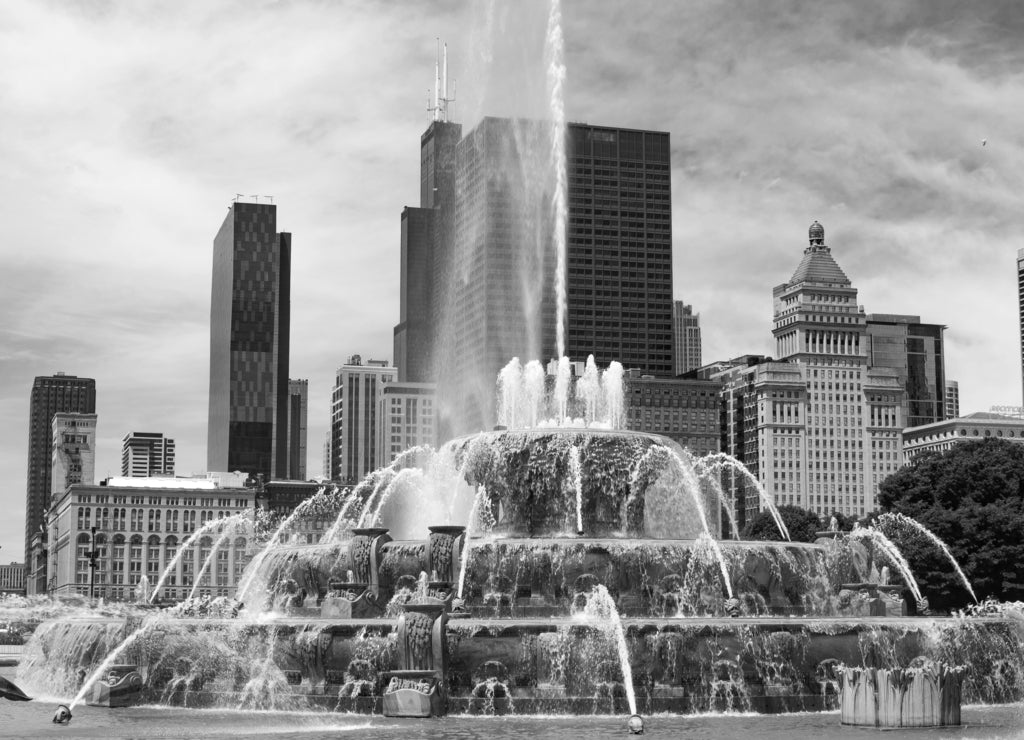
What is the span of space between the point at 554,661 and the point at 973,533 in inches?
1828

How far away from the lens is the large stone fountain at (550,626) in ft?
116

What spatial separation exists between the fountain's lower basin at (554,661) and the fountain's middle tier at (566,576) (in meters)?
4.35

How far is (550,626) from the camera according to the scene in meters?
35.6

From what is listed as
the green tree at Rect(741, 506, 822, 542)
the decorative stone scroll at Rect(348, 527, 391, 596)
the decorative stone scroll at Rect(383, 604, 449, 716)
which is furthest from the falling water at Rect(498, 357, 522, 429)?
the green tree at Rect(741, 506, 822, 542)

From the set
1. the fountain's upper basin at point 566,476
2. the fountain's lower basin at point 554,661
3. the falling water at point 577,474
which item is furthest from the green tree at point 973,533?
the fountain's lower basin at point 554,661

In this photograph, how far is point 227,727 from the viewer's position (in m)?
31.6

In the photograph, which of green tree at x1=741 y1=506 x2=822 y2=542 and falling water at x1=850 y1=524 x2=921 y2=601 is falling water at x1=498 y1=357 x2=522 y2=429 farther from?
green tree at x1=741 y1=506 x2=822 y2=542

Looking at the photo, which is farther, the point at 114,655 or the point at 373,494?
the point at 373,494

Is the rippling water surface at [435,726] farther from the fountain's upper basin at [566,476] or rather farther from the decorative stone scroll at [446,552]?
the fountain's upper basin at [566,476]

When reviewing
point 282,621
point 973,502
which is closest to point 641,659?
point 282,621

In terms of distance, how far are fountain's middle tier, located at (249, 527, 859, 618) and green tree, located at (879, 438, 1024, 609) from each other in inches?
1327

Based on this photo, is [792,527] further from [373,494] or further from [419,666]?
[419,666]

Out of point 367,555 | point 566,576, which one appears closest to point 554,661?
point 566,576

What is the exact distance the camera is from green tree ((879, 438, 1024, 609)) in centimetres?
7512
